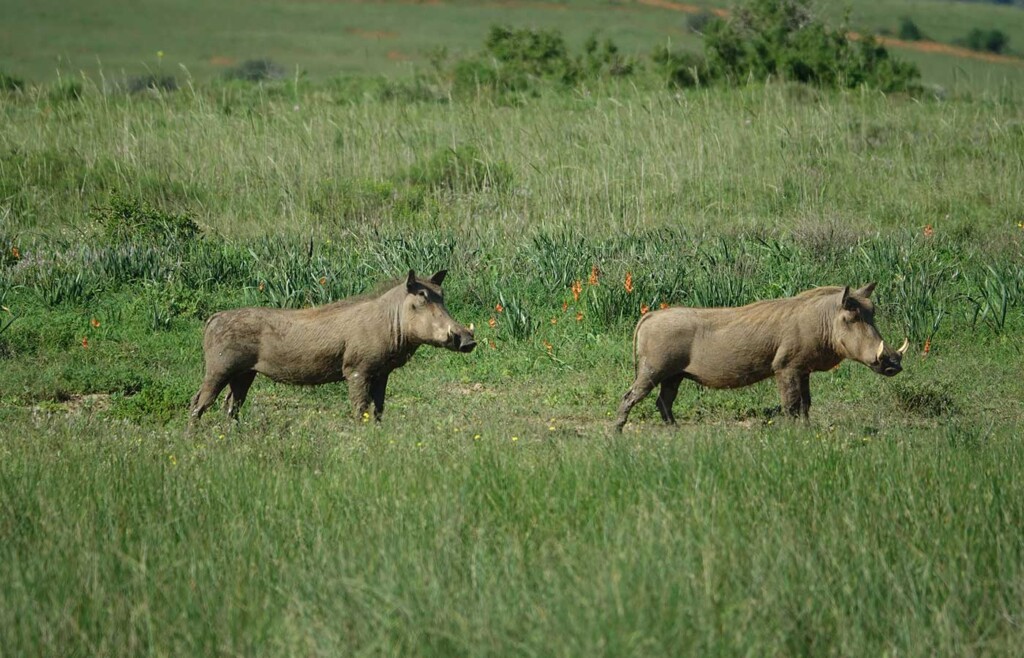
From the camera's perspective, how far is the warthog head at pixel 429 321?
6730 mm

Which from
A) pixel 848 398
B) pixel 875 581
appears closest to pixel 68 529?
pixel 875 581

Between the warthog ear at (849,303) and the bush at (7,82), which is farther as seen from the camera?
the bush at (7,82)

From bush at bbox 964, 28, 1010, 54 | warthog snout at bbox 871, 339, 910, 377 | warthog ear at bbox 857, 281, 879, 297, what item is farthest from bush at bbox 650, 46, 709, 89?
bush at bbox 964, 28, 1010, 54

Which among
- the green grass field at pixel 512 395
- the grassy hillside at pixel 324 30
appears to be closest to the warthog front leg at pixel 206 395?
the green grass field at pixel 512 395

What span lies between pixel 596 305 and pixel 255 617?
543 centimetres

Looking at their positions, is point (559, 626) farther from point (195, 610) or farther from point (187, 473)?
point (187, 473)

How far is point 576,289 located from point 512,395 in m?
1.35

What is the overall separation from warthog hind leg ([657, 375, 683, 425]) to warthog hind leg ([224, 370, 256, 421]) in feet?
7.54

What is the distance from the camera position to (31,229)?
1180 cm

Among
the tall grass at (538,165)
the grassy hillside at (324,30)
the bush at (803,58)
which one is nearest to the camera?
the tall grass at (538,165)

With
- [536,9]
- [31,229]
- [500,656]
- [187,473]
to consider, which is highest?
[500,656]

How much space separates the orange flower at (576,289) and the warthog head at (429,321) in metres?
2.25

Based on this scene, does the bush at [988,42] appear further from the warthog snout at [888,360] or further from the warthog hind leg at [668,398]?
the warthog snout at [888,360]

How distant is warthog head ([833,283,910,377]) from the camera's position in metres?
6.67
